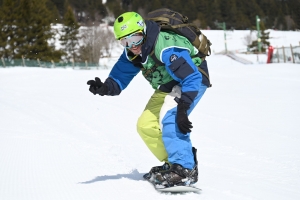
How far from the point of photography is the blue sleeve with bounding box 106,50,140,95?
160 inches

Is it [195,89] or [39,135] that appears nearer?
[195,89]

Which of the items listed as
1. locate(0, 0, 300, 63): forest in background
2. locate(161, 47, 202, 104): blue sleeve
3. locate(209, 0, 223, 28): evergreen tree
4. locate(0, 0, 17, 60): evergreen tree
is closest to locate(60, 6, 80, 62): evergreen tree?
locate(0, 0, 300, 63): forest in background

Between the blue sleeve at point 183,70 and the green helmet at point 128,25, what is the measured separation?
0.31 metres

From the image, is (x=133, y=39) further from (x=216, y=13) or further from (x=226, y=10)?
(x=226, y=10)

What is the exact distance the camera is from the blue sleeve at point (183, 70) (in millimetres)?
3473

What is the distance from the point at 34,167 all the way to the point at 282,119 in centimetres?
494

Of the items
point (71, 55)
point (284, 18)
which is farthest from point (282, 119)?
point (284, 18)

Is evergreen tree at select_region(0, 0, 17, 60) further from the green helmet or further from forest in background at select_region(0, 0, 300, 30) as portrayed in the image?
forest in background at select_region(0, 0, 300, 30)

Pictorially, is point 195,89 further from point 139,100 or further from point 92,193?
point 139,100

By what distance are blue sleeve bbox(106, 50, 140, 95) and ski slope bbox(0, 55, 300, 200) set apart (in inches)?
33.7

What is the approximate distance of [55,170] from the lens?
14.6 ft

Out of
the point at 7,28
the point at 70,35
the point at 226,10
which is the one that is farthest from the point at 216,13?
the point at 7,28

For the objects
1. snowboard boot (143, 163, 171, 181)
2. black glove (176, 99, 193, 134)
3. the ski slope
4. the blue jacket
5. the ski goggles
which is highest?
the ski goggles

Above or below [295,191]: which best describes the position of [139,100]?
below
